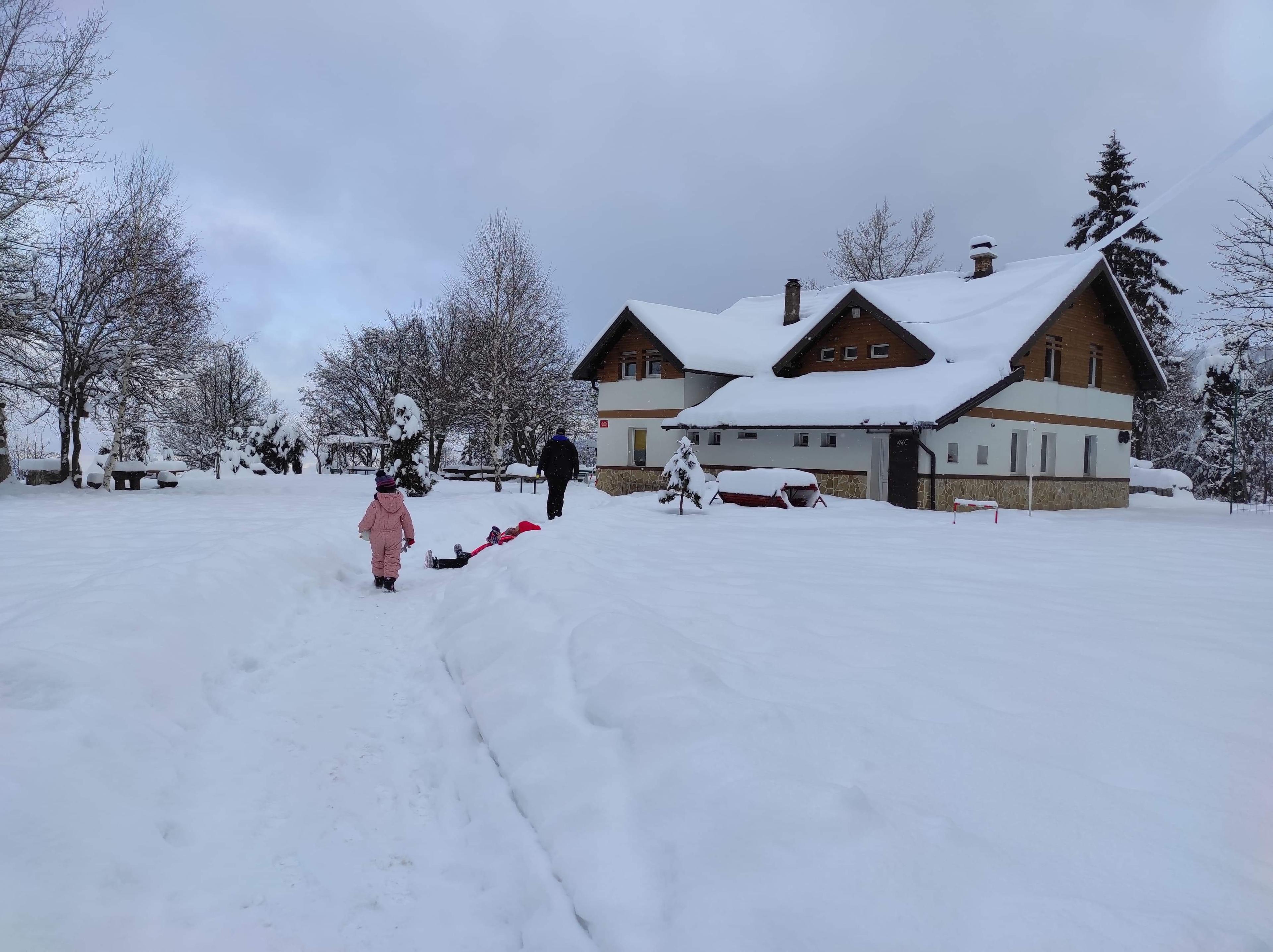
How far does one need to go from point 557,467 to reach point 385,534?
612cm

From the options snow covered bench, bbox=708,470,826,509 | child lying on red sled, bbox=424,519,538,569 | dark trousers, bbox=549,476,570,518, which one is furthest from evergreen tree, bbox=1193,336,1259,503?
child lying on red sled, bbox=424,519,538,569

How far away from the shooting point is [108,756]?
12.2 feet

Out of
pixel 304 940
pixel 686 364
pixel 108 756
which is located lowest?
pixel 304 940

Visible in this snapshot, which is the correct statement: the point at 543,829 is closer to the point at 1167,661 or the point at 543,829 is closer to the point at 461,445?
the point at 1167,661

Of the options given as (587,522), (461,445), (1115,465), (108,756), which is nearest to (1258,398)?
(1115,465)

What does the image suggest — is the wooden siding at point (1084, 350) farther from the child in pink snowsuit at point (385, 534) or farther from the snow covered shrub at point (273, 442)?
the snow covered shrub at point (273, 442)

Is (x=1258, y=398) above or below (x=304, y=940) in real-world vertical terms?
above

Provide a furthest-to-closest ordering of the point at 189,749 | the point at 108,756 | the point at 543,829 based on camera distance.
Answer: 1. the point at 189,749
2. the point at 108,756
3. the point at 543,829

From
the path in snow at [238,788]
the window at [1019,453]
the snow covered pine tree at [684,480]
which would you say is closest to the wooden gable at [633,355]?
the snow covered pine tree at [684,480]

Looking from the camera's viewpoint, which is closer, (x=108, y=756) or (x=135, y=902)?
(x=135, y=902)

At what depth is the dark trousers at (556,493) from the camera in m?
14.9

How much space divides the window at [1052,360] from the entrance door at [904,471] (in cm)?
620

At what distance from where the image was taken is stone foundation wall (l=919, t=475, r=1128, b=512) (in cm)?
2144

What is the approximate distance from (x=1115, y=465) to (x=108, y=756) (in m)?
30.5
